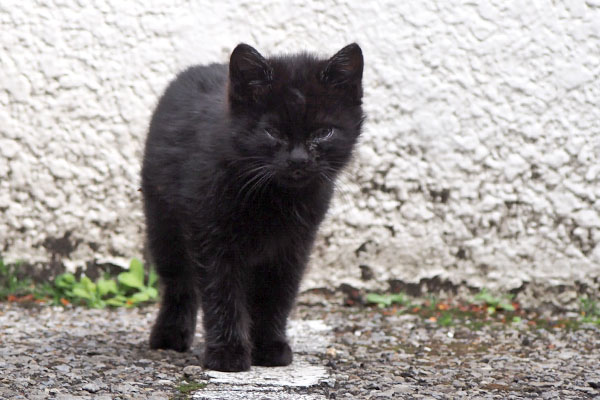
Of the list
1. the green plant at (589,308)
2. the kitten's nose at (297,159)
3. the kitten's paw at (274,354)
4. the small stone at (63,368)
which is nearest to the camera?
the kitten's nose at (297,159)

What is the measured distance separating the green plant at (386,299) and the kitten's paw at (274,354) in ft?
5.05

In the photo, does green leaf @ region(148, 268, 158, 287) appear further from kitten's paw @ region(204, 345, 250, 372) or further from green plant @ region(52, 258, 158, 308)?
kitten's paw @ region(204, 345, 250, 372)

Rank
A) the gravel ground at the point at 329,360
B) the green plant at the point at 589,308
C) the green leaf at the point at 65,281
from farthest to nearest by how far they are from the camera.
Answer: the green leaf at the point at 65,281
the green plant at the point at 589,308
the gravel ground at the point at 329,360

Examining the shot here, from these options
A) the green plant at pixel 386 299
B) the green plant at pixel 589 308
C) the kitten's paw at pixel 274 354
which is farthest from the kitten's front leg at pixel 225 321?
the green plant at pixel 589 308

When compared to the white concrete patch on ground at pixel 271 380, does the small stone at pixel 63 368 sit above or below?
below

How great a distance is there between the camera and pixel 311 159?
366 centimetres

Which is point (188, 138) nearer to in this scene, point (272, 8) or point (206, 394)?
point (206, 394)

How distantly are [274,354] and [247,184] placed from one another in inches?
33.2

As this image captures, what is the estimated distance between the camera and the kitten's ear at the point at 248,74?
3.71 m

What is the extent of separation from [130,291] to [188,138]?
6.02ft

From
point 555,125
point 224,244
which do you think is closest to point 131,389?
point 224,244

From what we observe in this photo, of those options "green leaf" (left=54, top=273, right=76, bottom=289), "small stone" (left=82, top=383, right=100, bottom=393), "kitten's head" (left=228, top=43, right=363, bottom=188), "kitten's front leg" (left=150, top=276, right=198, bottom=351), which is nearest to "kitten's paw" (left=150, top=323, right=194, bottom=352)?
"kitten's front leg" (left=150, top=276, right=198, bottom=351)

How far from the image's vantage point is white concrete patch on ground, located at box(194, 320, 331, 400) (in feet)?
11.3

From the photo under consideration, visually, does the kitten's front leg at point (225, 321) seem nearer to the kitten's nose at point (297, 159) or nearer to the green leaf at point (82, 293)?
the kitten's nose at point (297, 159)
